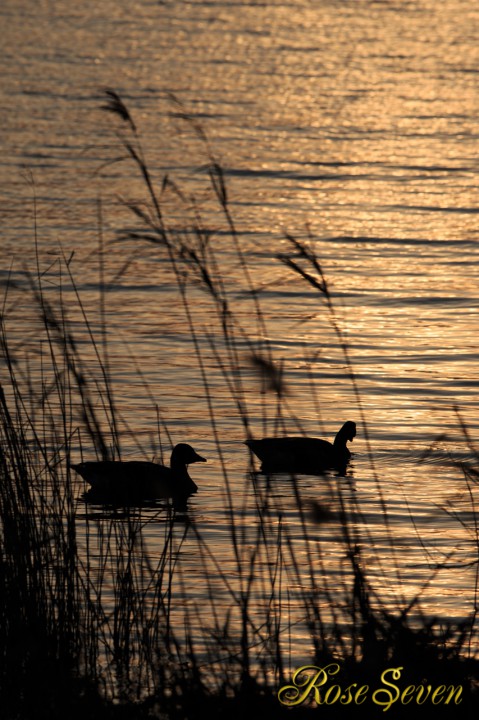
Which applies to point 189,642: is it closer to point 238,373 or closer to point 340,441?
point 238,373

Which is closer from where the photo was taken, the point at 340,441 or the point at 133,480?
the point at 133,480

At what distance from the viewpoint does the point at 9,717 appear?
595 cm

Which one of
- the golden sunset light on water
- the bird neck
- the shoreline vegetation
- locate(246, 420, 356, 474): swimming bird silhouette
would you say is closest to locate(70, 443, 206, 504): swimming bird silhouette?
the golden sunset light on water

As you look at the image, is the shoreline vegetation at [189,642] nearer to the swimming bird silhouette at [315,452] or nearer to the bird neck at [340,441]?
the swimming bird silhouette at [315,452]

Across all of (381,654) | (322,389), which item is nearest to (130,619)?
(381,654)

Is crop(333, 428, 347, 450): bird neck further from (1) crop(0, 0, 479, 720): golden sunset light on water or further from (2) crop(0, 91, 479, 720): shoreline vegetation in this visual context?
(2) crop(0, 91, 479, 720): shoreline vegetation

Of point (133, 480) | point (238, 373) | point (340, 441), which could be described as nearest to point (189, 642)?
point (238, 373)

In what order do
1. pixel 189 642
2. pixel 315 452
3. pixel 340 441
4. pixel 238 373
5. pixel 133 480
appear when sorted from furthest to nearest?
pixel 340 441
pixel 315 452
pixel 133 480
pixel 238 373
pixel 189 642

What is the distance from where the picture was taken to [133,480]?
740 centimetres

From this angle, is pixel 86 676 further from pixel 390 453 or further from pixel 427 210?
pixel 427 210

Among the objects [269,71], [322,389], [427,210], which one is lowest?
[322,389]

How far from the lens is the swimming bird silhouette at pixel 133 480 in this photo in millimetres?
6798

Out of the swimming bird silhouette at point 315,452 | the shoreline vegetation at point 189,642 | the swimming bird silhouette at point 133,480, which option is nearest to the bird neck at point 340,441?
the swimming bird silhouette at point 315,452

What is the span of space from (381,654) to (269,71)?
31694 mm
